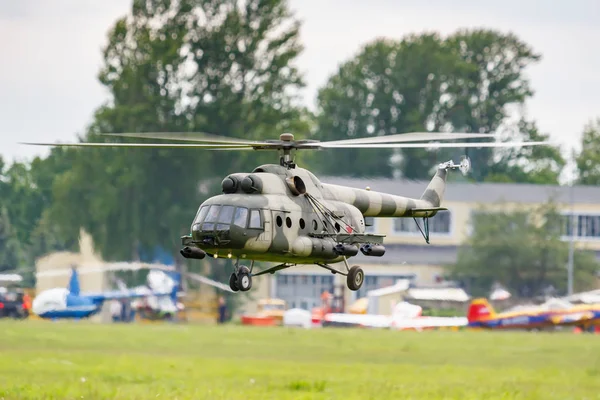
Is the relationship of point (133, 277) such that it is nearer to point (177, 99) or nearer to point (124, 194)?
point (124, 194)

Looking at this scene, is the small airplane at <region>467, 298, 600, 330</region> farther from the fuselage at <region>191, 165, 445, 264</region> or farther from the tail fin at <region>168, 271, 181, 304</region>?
the fuselage at <region>191, 165, 445, 264</region>

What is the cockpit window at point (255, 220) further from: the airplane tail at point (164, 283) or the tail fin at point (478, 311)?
the airplane tail at point (164, 283)

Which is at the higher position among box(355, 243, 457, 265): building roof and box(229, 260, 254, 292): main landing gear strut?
box(229, 260, 254, 292): main landing gear strut

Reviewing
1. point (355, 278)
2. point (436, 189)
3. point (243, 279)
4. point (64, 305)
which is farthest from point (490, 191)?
point (243, 279)

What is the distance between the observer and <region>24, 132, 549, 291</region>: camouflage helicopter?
19.3m

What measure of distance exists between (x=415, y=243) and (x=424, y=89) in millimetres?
26378

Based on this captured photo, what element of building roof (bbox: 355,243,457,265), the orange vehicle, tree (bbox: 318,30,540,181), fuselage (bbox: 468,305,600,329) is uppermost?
tree (bbox: 318,30,540,181)

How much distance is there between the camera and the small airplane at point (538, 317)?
206ft

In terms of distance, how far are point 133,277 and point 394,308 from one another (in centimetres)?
1295

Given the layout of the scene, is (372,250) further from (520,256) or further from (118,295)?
(520,256)

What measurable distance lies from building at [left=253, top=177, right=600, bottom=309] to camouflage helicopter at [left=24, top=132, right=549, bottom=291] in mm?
52042

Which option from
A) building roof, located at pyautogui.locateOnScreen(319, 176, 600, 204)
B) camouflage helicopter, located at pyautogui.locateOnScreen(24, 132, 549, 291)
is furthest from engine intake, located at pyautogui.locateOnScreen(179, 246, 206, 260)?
building roof, located at pyautogui.locateOnScreen(319, 176, 600, 204)

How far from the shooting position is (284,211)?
1998cm

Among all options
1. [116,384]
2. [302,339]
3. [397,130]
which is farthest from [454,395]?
[397,130]
